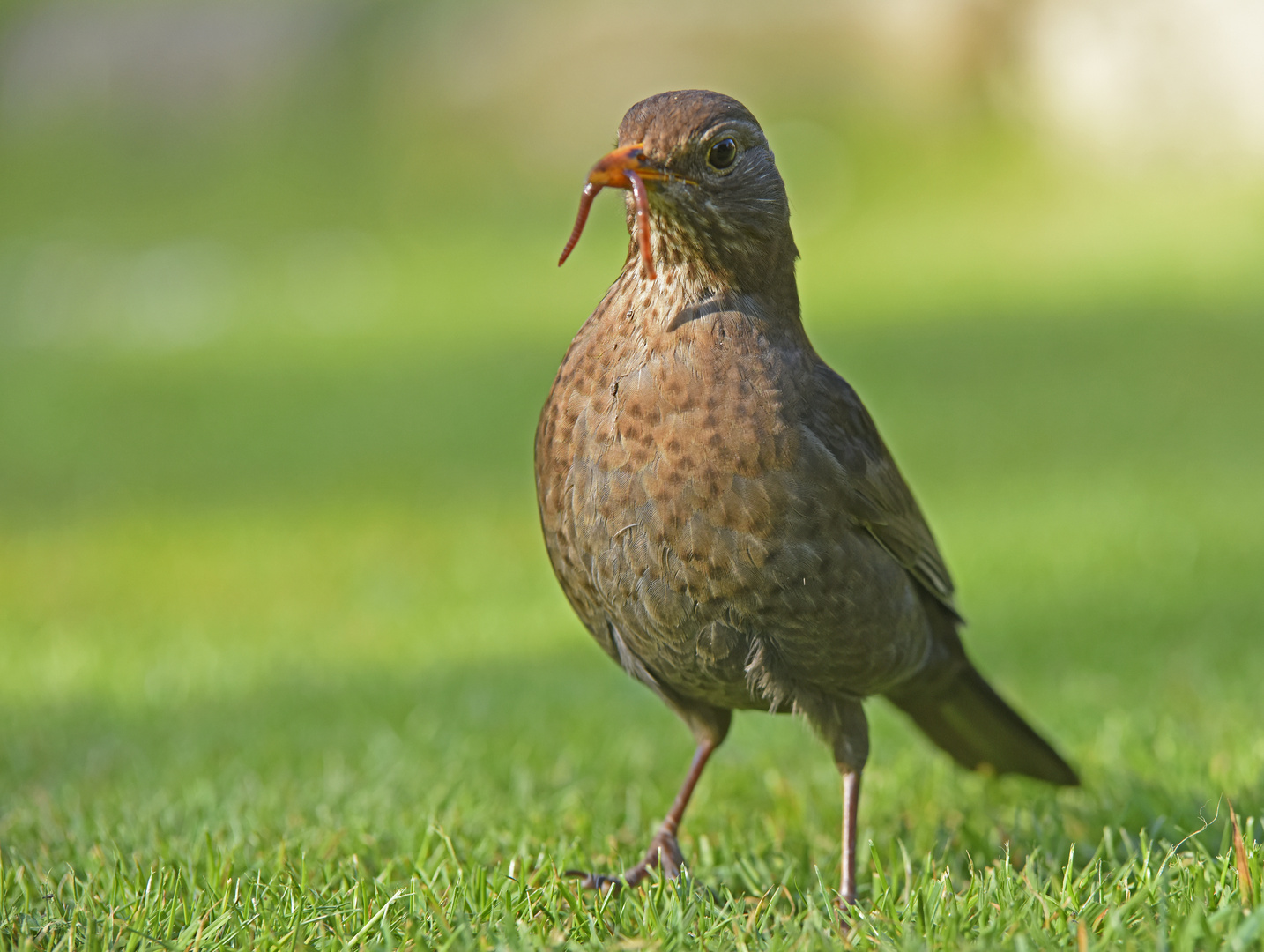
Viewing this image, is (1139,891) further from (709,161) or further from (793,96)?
(793,96)

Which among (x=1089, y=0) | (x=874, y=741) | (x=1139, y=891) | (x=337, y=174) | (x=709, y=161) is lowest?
(x=874, y=741)

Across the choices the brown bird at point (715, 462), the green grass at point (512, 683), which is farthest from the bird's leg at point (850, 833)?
the green grass at point (512, 683)

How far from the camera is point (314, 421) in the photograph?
1022cm

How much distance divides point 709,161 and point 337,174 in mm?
15451

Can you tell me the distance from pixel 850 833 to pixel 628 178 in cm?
152

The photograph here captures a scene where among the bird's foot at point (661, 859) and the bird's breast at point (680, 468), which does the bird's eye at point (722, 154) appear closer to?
the bird's breast at point (680, 468)

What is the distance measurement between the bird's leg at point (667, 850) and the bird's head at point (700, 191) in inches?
46.7

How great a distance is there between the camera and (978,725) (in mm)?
3840

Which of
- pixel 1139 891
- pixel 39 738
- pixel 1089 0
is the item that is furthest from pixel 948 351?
pixel 1139 891

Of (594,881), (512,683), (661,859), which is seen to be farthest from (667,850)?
(512,683)

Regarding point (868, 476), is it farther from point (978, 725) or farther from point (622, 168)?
point (978, 725)

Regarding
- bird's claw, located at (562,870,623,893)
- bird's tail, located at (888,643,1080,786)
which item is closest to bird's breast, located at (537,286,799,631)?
bird's claw, located at (562,870,623,893)

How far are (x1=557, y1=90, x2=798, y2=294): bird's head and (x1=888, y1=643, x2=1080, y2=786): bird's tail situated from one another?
1265 mm

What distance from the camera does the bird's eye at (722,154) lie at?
9.53 ft
